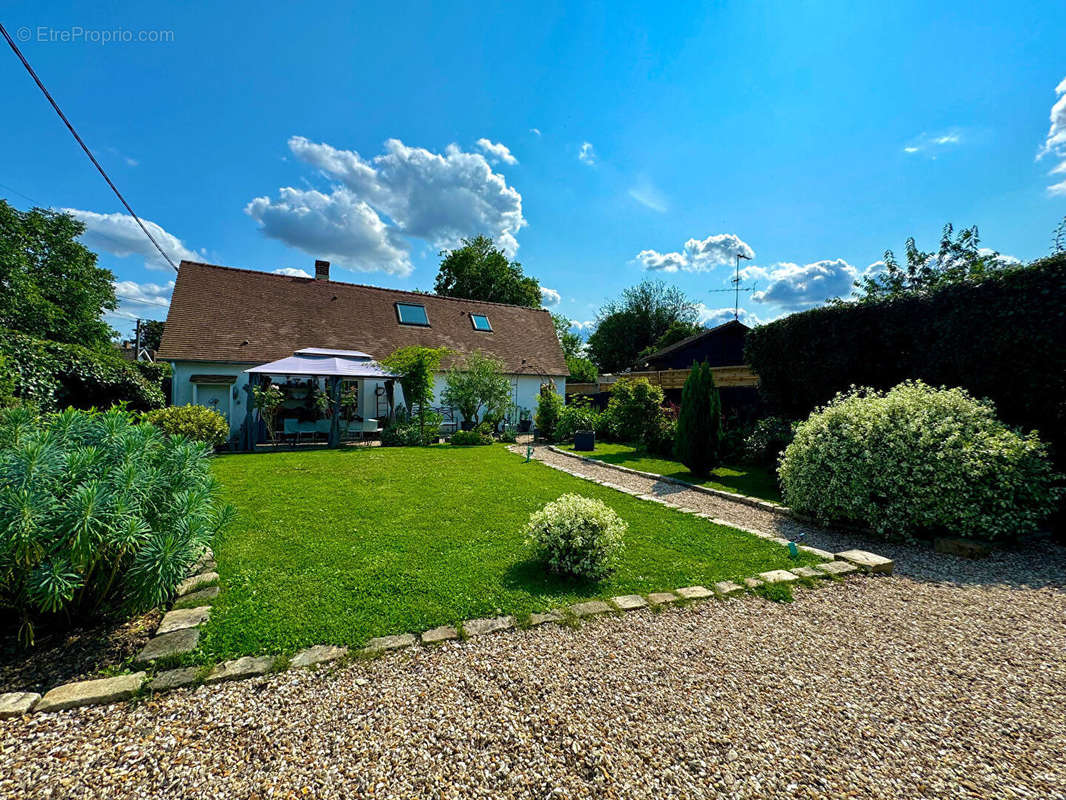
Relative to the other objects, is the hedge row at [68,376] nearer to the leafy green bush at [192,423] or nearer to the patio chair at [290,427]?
the leafy green bush at [192,423]

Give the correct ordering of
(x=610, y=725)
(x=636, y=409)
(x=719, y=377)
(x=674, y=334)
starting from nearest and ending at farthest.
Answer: (x=610, y=725), (x=636, y=409), (x=719, y=377), (x=674, y=334)

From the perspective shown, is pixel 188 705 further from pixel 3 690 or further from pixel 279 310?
pixel 279 310

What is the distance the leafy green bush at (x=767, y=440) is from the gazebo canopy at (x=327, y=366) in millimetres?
10714

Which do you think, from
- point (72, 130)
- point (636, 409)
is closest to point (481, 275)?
point (636, 409)

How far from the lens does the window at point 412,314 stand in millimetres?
18641

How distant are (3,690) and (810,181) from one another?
46.1 feet

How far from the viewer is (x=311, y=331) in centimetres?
1605

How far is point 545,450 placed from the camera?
1327 cm

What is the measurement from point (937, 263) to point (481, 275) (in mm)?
28737

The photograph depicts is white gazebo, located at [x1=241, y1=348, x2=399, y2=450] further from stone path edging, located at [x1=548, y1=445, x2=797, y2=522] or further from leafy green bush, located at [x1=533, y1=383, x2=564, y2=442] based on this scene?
stone path edging, located at [x1=548, y1=445, x2=797, y2=522]

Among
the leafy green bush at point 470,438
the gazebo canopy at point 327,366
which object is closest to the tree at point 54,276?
the gazebo canopy at point 327,366

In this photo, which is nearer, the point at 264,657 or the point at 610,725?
the point at 610,725

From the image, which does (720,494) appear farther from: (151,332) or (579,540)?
(151,332)

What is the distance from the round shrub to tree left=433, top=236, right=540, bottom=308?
A: 30.0 m
